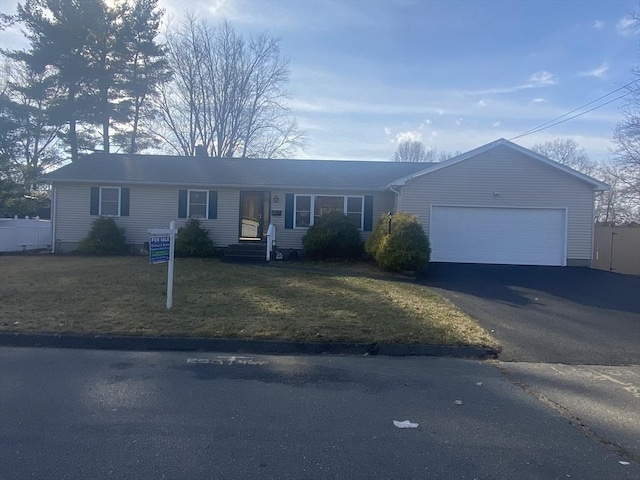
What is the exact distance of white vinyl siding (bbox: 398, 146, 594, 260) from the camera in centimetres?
1700

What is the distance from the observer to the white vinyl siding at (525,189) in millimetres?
17000

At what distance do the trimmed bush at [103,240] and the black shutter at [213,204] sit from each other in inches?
139

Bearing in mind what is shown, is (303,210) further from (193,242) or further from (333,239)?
(193,242)

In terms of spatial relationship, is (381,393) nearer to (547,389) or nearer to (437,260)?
(547,389)

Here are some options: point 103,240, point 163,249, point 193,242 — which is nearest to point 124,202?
point 103,240

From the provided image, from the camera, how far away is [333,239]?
1714 cm

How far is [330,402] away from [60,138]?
32714 millimetres

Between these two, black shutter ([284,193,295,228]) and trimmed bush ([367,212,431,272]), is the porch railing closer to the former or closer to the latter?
black shutter ([284,193,295,228])

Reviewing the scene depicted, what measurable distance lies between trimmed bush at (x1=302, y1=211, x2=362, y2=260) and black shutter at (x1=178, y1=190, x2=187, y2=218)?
5.07 metres

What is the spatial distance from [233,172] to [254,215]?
2219mm

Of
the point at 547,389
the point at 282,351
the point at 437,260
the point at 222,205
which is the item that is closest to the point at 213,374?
the point at 282,351

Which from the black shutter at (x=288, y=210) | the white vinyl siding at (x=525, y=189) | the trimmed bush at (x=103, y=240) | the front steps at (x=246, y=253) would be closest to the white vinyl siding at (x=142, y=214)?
the trimmed bush at (x=103, y=240)

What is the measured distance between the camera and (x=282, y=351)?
6914 mm

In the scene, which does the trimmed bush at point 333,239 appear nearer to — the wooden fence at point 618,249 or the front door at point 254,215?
the front door at point 254,215
